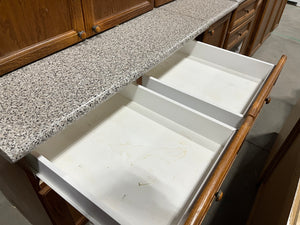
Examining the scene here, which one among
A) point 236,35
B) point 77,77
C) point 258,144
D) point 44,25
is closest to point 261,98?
point 77,77

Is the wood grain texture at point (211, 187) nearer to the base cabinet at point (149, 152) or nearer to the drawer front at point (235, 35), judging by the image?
the base cabinet at point (149, 152)

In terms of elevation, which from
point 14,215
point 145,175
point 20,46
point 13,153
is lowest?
point 14,215

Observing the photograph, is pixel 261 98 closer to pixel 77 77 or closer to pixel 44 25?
pixel 77 77

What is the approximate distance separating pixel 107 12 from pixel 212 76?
62cm

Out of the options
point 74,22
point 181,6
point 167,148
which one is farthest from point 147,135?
point 181,6

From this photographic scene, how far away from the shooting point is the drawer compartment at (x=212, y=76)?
106 cm

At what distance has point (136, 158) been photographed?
2.76 feet

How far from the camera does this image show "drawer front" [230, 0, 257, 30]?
145 cm

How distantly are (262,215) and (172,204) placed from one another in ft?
1.67

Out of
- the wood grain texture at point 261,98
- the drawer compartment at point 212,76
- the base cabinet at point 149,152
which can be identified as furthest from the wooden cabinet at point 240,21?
the wood grain texture at point 261,98

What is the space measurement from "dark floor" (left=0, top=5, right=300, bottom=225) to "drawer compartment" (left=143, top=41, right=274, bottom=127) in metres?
0.56

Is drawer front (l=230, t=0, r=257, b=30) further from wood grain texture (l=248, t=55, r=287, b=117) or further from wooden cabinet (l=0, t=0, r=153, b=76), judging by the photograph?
A: wooden cabinet (l=0, t=0, r=153, b=76)

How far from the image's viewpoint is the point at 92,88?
71 centimetres

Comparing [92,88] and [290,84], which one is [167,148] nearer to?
[92,88]
